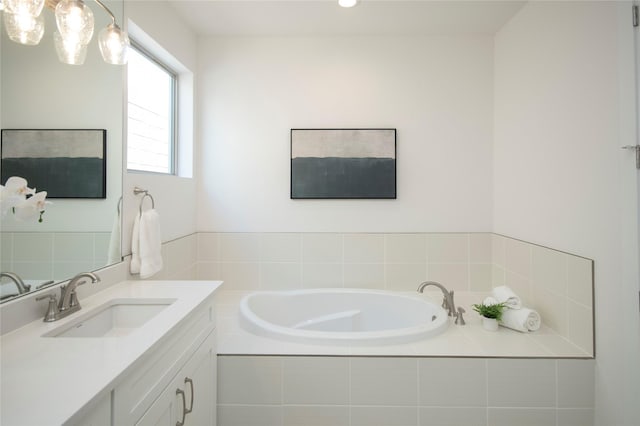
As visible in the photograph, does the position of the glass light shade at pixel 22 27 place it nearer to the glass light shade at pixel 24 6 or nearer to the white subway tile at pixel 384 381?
the glass light shade at pixel 24 6

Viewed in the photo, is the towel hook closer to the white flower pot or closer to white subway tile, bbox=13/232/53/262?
white subway tile, bbox=13/232/53/262

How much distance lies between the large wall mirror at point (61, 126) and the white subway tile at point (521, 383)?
2.01 metres

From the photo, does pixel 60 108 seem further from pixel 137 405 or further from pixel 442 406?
pixel 442 406

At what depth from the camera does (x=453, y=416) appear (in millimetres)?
1578

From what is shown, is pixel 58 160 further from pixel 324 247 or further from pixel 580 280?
pixel 580 280

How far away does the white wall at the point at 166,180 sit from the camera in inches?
70.9

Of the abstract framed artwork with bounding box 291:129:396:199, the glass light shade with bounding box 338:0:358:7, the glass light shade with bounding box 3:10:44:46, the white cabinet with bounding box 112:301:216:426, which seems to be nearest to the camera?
the white cabinet with bounding box 112:301:216:426

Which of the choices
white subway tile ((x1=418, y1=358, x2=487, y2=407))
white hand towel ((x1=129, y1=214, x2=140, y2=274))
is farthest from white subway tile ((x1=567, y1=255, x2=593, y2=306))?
white hand towel ((x1=129, y1=214, x2=140, y2=274))

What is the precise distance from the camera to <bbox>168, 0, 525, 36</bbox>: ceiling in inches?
86.0

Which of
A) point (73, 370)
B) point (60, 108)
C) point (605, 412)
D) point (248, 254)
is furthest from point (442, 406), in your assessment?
point (60, 108)

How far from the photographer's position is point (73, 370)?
0.81 meters

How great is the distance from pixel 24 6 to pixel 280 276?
2.11 m

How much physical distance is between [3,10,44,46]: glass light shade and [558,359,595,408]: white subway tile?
258cm

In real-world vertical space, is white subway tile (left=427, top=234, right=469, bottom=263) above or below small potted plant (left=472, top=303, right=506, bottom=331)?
above
